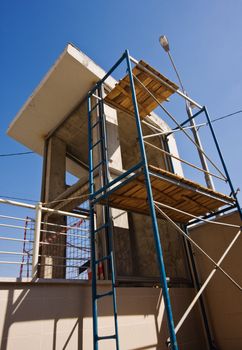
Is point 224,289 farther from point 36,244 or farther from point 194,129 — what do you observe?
point 194,129

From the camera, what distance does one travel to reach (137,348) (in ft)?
14.0

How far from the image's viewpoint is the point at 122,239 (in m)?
5.67

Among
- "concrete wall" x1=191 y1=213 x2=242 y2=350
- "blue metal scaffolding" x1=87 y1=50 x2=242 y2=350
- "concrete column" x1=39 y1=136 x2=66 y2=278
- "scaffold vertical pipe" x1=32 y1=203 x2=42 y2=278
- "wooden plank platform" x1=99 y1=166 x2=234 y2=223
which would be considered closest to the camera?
"blue metal scaffolding" x1=87 y1=50 x2=242 y2=350

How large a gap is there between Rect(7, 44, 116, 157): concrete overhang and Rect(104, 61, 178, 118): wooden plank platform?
1.98 m

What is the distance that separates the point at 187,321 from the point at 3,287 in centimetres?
383

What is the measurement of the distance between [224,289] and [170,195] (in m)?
2.36

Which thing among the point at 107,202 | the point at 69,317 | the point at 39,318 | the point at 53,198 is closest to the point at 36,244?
the point at 39,318

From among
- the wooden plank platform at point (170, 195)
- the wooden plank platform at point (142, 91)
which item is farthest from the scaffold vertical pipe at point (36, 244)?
the wooden plank platform at point (142, 91)

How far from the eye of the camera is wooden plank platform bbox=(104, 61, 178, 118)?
17.6ft

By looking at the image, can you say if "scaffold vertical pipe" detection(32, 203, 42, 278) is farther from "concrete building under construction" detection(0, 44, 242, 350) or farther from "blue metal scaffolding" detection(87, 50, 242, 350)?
"blue metal scaffolding" detection(87, 50, 242, 350)

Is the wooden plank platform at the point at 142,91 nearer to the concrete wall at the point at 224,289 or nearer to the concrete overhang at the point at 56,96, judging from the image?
the concrete overhang at the point at 56,96

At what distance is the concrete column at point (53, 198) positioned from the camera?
745cm

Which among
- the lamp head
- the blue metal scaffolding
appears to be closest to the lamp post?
the lamp head

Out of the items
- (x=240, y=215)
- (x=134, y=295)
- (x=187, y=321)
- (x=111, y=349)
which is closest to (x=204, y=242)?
(x=240, y=215)
